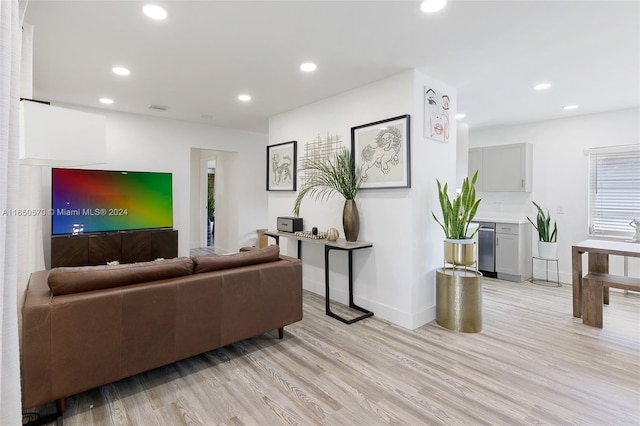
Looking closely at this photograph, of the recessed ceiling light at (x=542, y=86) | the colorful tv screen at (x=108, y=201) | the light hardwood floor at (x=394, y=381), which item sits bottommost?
the light hardwood floor at (x=394, y=381)

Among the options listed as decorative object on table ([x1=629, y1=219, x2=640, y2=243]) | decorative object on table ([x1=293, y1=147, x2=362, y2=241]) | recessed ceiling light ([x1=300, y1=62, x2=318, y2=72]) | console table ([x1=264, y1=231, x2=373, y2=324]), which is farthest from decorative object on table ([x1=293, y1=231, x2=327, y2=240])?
decorative object on table ([x1=629, y1=219, x2=640, y2=243])

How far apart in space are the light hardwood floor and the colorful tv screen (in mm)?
2859

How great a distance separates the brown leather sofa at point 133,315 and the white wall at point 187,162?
2580 mm

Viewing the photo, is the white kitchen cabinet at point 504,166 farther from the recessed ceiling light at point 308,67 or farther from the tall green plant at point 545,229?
the recessed ceiling light at point 308,67

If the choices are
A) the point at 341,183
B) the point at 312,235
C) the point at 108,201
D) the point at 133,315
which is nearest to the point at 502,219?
the point at 341,183

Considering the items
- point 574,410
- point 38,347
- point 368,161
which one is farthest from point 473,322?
point 38,347

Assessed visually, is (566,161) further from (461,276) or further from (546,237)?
(461,276)

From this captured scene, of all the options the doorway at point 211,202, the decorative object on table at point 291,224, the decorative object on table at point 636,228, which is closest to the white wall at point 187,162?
the doorway at point 211,202

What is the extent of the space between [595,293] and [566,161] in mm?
2396

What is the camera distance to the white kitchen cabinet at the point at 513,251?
15.6ft

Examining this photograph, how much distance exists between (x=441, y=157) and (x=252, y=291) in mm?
2332

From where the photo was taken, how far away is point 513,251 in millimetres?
4781

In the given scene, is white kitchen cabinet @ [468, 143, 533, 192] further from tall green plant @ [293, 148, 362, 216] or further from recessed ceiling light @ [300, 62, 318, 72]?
recessed ceiling light @ [300, 62, 318, 72]

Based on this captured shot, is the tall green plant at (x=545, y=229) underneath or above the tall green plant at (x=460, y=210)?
underneath
